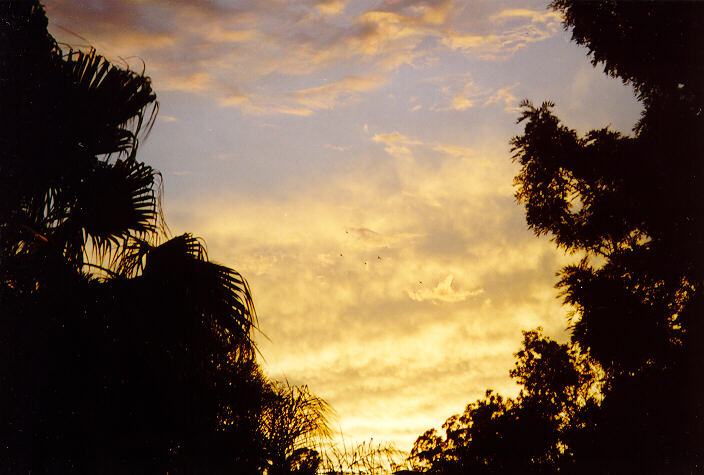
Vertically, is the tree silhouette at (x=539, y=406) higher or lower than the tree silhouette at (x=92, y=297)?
higher

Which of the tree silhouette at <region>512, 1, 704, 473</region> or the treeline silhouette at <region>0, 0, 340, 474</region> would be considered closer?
the treeline silhouette at <region>0, 0, 340, 474</region>

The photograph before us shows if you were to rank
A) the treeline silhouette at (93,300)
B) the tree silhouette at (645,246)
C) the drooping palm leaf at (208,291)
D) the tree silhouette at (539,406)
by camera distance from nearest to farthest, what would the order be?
the treeline silhouette at (93,300) → the drooping palm leaf at (208,291) → the tree silhouette at (645,246) → the tree silhouette at (539,406)

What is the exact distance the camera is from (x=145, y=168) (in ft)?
22.5

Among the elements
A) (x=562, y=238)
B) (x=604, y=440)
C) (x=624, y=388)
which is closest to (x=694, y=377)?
(x=624, y=388)

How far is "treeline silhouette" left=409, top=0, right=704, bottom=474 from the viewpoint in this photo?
13.4 meters

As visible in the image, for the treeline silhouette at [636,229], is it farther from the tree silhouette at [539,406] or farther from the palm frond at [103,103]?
the palm frond at [103,103]

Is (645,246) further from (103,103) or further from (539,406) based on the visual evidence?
(103,103)

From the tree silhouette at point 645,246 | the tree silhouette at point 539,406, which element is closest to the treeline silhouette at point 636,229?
the tree silhouette at point 645,246

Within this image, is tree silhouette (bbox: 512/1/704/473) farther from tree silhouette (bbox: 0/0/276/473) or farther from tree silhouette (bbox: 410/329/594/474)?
tree silhouette (bbox: 0/0/276/473)

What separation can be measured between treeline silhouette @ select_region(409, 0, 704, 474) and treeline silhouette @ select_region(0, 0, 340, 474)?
28.2ft

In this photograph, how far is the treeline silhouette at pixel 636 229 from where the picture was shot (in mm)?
13352

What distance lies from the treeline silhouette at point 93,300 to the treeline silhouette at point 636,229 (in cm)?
859

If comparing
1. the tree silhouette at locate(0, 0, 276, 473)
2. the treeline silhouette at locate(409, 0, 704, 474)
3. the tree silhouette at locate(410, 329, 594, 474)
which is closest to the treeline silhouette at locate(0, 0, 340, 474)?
the tree silhouette at locate(0, 0, 276, 473)

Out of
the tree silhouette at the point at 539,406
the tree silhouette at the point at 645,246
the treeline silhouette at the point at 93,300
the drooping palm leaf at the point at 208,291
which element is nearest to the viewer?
the treeline silhouette at the point at 93,300
